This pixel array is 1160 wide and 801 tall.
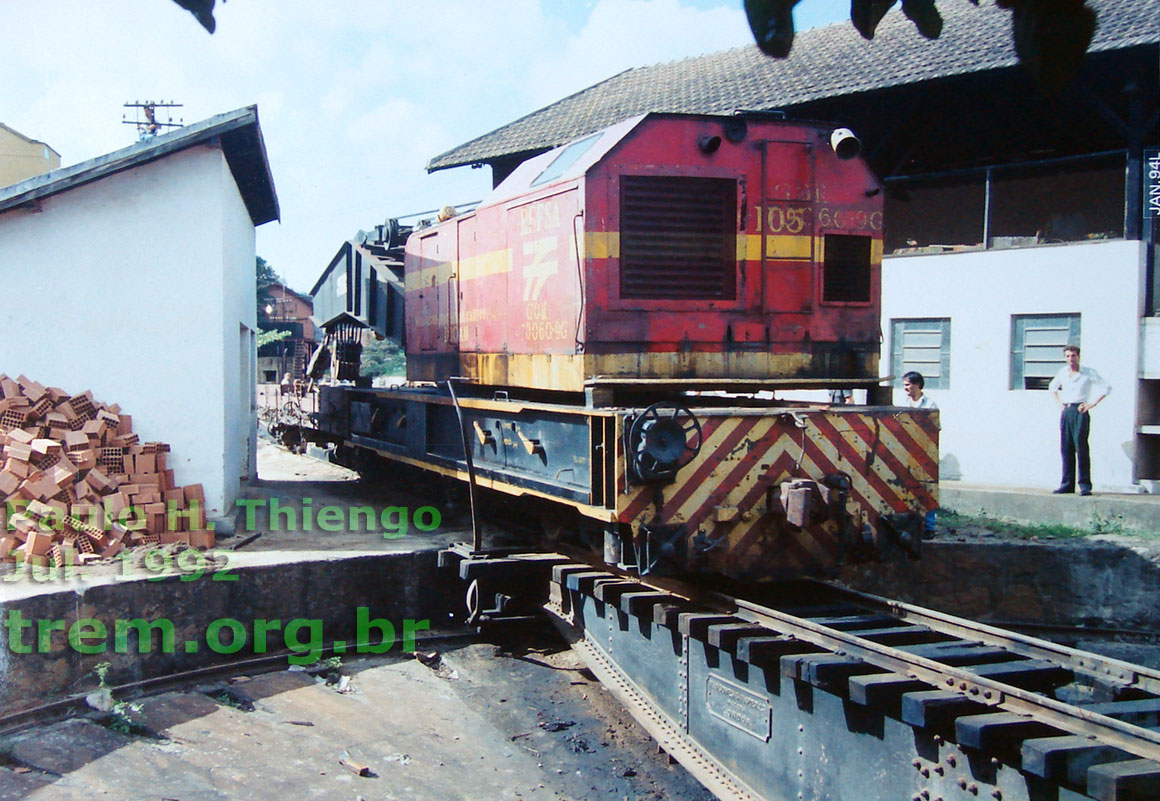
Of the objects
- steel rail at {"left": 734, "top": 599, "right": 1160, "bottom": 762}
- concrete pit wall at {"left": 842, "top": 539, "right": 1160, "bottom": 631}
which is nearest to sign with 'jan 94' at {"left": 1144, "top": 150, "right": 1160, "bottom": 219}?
concrete pit wall at {"left": 842, "top": 539, "right": 1160, "bottom": 631}

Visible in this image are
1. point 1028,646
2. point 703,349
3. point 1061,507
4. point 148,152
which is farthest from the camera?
point 1061,507

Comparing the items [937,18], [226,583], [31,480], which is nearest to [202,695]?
[226,583]

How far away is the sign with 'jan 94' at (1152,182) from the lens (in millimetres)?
10711

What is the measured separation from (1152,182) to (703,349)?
7487mm

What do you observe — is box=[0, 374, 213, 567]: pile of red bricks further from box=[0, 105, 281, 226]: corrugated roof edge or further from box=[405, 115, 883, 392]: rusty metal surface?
box=[405, 115, 883, 392]: rusty metal surface

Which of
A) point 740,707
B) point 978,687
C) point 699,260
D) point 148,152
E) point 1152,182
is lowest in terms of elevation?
point 740,707

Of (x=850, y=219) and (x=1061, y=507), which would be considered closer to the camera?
(x=850, y=219)

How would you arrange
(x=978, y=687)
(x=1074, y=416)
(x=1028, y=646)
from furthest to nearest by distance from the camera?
(x=1074, y=416) < (x=1028, y=646) < (x=978, y=687)

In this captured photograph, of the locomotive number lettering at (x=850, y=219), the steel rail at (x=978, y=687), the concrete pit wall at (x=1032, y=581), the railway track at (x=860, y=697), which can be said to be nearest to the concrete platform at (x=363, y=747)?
the railway track at (x=860, y=697)

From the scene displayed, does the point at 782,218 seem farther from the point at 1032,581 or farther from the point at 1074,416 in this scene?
the point at 1074,416

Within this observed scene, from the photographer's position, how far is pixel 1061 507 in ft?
32.1

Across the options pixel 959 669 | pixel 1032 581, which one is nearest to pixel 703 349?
pixel 959 669

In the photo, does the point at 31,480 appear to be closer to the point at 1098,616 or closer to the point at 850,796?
the point at 850,796

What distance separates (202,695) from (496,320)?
3372 millimetres
